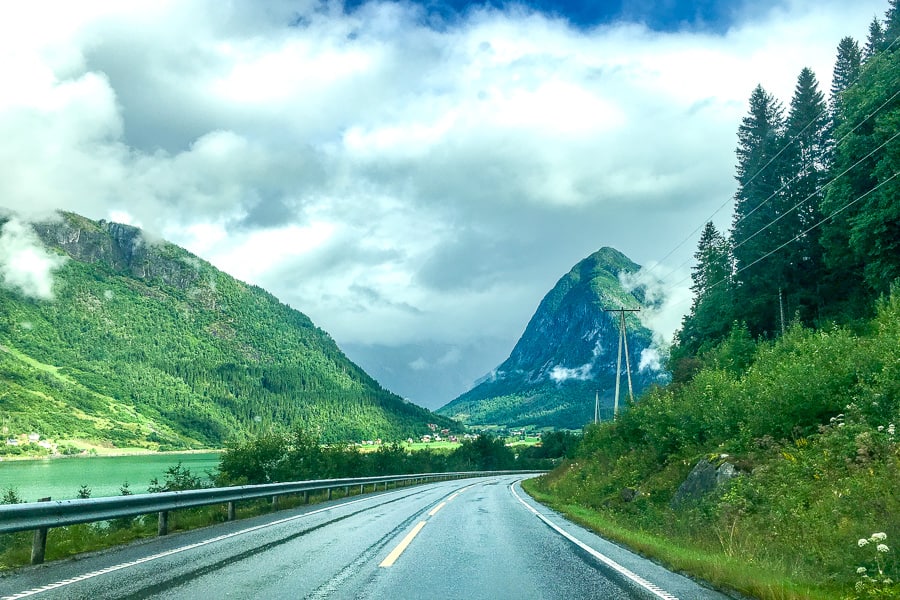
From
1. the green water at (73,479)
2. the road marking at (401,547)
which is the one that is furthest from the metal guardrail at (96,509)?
the green water at (73,479)

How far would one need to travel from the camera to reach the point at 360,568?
840 cm

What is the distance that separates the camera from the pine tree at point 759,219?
48.8m

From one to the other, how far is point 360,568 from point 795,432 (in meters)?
11.4

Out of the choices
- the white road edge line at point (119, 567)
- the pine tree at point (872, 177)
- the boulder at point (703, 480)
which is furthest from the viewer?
the pine tree at point (872, 177)

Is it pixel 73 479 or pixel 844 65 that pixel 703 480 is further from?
pixel 73 479

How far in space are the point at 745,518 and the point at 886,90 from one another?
2813 cm

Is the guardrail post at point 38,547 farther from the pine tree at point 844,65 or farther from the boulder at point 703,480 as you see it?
the pine tree at point 844,65

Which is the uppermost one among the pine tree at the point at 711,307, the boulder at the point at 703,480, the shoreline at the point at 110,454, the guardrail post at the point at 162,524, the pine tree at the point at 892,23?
the pine tree at the point at 892,23

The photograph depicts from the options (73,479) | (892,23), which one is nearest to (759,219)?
(892,23)

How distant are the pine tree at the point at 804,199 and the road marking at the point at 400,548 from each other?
39.6 meters

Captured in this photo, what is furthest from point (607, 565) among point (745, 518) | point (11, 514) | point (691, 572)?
point (11, 514)

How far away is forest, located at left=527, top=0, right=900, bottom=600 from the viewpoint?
8.47 metres

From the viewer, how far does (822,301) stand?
4572 centimetres

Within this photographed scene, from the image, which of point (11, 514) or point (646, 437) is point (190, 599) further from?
point (646, 437)
